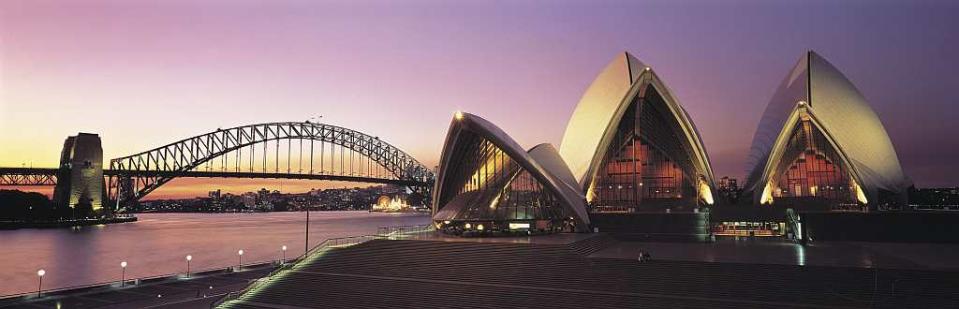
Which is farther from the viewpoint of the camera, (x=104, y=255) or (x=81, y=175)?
(x=81, y=175)

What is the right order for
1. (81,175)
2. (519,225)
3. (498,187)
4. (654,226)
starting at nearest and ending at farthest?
(519,225)
(498,187)
(654,226)
(81,175)

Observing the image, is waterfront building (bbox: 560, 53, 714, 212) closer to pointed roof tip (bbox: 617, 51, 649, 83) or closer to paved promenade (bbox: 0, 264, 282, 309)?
pointed roof tip (bbox: 617, 51, 649, 83)

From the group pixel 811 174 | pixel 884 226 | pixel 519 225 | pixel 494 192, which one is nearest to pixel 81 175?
pixel 494 192

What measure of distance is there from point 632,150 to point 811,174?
9.87 metres

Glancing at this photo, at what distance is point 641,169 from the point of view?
36125 millimetres

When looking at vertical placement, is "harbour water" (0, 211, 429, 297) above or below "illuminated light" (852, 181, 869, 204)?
below

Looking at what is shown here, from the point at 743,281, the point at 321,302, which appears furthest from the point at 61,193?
the point at 743,281

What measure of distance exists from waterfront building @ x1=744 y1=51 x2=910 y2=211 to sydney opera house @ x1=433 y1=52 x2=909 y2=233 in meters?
0.06

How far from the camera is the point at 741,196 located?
35.9m

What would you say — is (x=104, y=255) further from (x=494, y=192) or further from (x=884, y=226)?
(x=884, y=226)

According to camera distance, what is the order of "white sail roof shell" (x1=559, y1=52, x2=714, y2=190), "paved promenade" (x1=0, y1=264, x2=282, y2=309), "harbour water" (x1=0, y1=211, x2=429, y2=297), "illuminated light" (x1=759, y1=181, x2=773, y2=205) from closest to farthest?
"paved promenade" (x1=0, y1=264, x2=282, y2=309)
"harbour water" (x1=0, y1=211, x2=429, y2=297)
"white sail roof shell" (x1=559, y1=52, x2=714, y2=190)
"illuminated light" (x1=759, y1=181, x2=773, y2=205)

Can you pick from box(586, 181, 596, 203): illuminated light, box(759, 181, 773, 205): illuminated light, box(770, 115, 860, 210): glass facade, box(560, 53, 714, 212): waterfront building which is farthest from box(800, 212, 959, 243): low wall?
box(586, 181, 596, 203): illuminated light

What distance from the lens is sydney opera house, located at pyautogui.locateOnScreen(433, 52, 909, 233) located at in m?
25.0

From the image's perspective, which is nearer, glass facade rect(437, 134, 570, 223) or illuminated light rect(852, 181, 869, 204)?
glass facade rect(437, 134, 570, 223)
